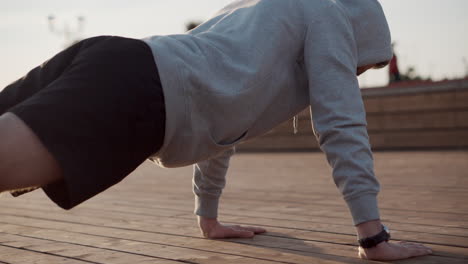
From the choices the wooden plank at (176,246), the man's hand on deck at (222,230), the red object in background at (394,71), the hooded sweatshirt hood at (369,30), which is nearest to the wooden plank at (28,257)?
the wooden plank at (176,246)

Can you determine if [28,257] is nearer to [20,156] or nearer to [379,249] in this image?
[20,156]

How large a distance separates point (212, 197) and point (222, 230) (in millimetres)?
122

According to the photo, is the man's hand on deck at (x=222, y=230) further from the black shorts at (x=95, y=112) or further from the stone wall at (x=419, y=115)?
the stone wall at (x=419, y=115)

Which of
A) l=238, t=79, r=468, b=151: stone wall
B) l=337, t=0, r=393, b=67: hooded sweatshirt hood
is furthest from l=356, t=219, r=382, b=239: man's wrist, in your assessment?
l=238, t=79, r=468, b=151: stone wall

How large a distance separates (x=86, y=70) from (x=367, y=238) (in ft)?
2.72

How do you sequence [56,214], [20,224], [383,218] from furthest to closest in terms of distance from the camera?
1. [56,214]
2. [20,224]
3. [383,218]

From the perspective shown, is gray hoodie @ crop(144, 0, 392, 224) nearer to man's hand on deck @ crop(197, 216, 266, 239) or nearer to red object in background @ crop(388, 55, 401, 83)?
man's hand on deck @ crop(197, 216, 266, 239)

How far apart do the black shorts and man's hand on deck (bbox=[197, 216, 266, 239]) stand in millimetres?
803

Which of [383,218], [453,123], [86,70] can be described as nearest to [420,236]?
[383,218]

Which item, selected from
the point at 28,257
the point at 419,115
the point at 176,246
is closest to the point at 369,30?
the point at 176,246

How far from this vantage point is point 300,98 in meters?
1.67

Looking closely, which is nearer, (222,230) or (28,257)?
(28,257)

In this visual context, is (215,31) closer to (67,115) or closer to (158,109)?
(158,109)

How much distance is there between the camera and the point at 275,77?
60.6 inches
